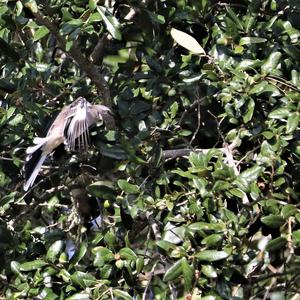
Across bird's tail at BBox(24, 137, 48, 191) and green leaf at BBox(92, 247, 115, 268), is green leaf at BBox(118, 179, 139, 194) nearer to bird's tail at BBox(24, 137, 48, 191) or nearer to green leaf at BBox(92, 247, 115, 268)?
green leaf at BBox(92, 247, 115, 268)

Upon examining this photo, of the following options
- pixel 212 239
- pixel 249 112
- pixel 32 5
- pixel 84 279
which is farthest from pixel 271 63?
pixel 84 279

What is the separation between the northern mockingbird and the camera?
102 inches

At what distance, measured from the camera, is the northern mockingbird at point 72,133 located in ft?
8.53

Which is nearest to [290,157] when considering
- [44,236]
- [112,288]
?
[112,288]

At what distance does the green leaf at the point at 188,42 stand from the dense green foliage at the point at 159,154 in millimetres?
39

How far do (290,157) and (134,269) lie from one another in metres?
0.56

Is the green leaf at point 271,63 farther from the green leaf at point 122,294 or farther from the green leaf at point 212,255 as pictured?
the green leaf at point 122,294

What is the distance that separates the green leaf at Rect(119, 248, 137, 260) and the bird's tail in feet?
1.57

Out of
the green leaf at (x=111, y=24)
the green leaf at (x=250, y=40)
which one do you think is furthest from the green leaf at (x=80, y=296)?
the green leaf at (x=250, y=40)

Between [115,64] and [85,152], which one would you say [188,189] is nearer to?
[85,152]

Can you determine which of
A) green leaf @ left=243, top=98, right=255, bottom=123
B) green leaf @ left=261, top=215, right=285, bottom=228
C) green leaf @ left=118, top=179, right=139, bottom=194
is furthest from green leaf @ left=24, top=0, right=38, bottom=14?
green leaf @ left=261, top=215, right=285, bottom=228

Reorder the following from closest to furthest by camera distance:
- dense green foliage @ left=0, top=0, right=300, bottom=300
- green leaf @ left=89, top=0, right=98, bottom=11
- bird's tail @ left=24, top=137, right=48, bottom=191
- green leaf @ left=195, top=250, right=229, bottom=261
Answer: green leaf @ left=195, top=250, right=229, bottom=261 → dense green foliage @ left=0, top=0, right=300, bottom=300 → green leaf @ left=89, top=0, right=98, bottom=11 → bird's tail @ left=24, top=137, right=48, bottom=191

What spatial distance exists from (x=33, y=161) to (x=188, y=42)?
64 centimetres

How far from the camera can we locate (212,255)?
6.84ft
